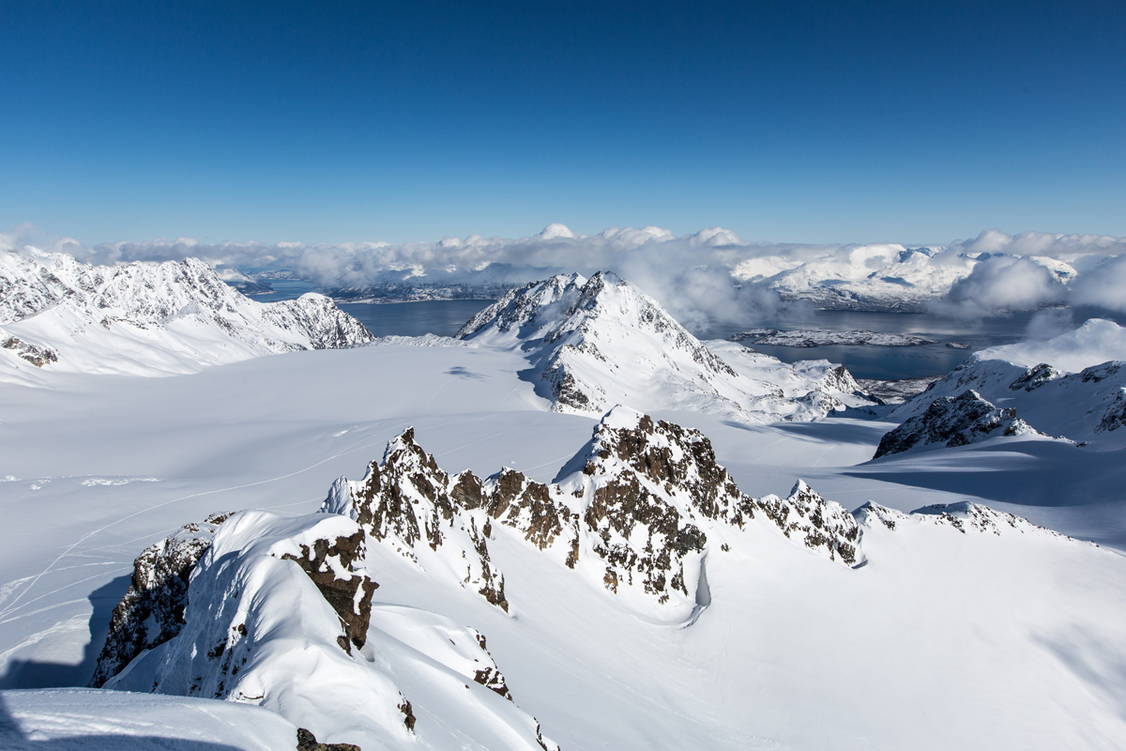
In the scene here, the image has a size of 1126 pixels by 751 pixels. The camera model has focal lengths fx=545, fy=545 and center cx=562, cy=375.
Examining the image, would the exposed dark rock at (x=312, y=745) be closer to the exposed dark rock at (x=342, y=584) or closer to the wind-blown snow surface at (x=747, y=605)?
the wind-blown snow surface at (x=747, y=605)

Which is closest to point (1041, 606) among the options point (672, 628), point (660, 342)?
point (672, 628)

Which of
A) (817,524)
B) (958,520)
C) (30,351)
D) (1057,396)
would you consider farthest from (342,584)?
(30,351)

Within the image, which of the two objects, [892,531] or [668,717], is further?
[892,531]

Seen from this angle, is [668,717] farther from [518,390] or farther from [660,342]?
[660,342]

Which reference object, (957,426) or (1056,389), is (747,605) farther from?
(1056,389)

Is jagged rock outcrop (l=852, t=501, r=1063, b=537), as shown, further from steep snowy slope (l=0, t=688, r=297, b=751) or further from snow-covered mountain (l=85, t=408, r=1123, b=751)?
steep snowy slope (l=0, t=688, r=297, b=751)
